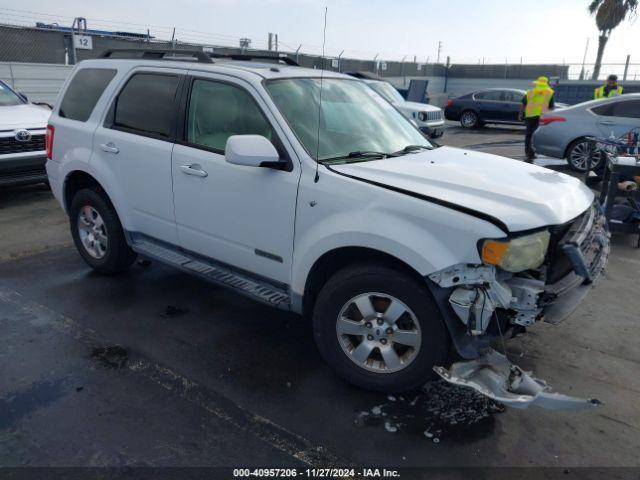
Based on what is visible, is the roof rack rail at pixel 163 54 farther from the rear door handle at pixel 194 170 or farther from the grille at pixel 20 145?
the grille at pixel 20 145

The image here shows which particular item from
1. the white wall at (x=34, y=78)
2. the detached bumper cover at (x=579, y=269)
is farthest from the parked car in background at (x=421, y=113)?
the detached bumper cover at (x=579, y=269)

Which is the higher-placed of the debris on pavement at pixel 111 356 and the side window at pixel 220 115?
the side window at pixel 220 115

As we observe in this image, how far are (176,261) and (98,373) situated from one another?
1085 millimetres

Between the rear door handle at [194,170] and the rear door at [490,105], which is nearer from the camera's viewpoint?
the rear door handle at [194,170]

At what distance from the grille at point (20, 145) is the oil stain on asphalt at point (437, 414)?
6.63 meters

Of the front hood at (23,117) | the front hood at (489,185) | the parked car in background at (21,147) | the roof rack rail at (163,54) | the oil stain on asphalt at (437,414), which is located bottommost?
the oil stain on asphalt at (437,414)

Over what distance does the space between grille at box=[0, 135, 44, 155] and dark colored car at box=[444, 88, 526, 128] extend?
56.0 feet

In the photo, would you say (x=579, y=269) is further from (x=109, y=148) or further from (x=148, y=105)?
(x=109, y=148)

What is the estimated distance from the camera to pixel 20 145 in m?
7.53

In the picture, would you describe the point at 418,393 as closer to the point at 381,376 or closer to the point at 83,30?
the point at 381,376

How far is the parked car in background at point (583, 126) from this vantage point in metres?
10.4

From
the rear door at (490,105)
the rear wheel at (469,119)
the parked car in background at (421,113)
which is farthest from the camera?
the rear wheel at (469,119)

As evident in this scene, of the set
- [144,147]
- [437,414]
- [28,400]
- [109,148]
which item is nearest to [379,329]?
[437,414]

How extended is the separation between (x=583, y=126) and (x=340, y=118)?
28.6 ft
